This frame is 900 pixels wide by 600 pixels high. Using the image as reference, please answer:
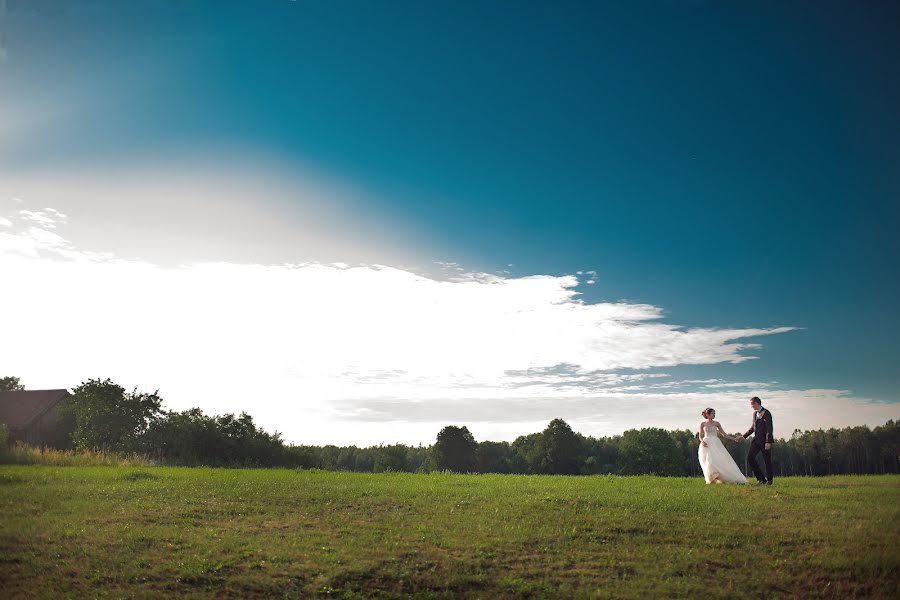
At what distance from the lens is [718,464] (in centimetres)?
2414

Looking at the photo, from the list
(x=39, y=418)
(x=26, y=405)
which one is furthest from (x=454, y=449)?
(x=26, y=405)

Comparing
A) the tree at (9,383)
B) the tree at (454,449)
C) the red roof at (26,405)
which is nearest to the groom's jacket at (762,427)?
the tree at (454,449)

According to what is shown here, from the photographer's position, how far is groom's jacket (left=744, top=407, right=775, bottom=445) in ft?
74.8

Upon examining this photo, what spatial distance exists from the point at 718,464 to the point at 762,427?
234 centimetres

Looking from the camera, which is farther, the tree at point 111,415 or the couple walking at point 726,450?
the tree at point 111,415

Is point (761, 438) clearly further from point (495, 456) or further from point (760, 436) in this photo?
point (495, 456)

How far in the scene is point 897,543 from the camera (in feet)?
47.4

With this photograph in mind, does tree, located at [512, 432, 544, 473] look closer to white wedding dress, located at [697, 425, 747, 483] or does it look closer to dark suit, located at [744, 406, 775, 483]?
white wedding dress, located at [697, 425, 747, 483]

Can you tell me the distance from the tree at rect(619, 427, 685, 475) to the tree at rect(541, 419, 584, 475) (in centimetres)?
650

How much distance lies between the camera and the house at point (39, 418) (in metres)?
69.0

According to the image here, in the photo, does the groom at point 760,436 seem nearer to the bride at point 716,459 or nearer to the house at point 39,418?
the bride at point 716,459

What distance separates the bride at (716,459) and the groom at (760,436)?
747 mm

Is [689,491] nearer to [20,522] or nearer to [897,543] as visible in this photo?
[897,543]

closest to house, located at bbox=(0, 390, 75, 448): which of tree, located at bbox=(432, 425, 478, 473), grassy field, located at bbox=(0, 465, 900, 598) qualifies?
tree, located at bbox=(432, 425, 478, 473)
